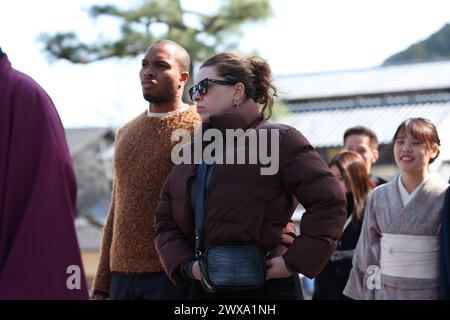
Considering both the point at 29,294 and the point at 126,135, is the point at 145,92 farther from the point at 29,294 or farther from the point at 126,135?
the point at 29,294

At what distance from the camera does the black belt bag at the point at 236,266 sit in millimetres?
2809

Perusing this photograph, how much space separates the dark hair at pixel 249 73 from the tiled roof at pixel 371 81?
2165cm

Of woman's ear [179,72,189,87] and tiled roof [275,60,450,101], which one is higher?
tiled roof [275,60,450,101]

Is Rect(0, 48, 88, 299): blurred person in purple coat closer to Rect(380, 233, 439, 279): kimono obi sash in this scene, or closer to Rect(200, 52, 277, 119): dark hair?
Rect(200, 52, 277, 119): dark hair

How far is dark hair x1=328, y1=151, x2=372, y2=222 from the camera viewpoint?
4.86m

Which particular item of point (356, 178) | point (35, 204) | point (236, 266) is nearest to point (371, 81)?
point (356, 178)

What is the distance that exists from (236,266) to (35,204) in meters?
0.94

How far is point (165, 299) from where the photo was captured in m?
3.27

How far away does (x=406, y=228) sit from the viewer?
157 inches

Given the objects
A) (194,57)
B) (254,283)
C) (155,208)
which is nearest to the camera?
(254,283)

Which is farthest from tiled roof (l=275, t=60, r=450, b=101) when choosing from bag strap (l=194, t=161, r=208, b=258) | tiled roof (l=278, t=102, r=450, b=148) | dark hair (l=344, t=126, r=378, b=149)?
bag strap (l=194, t=161, r=208, b=258)

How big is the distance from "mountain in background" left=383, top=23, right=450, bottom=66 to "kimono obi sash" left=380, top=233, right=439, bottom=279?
29993 millimetres

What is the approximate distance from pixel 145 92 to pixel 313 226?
3.72 ft
